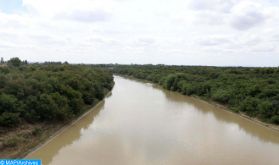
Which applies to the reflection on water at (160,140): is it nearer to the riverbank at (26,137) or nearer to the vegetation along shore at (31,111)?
the riverbank at (26,137)

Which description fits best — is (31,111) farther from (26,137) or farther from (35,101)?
(26,137)

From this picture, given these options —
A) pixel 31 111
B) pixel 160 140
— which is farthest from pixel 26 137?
pixel 160 140

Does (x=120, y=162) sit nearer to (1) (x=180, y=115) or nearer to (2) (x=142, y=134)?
(2) (x=142, y=134)

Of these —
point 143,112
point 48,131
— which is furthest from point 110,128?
point 143,112

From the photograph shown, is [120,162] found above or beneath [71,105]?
beneath

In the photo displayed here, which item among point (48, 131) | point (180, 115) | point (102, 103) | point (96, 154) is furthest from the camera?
point (102, 103)

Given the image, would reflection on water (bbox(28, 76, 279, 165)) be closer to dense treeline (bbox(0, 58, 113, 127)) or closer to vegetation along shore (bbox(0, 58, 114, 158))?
vegetation along shore (bbox(0, 58, 114, 158))
